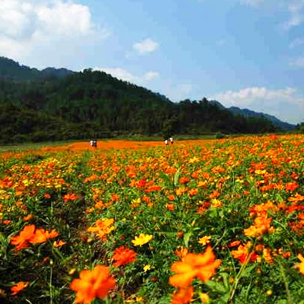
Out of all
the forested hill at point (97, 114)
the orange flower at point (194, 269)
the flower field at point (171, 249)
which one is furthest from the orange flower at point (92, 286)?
the forested hill at point (97, 114)

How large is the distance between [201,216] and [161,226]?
1.40 ft

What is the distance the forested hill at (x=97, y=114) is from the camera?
75.8m

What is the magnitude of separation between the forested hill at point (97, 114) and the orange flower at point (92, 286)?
67818 mm

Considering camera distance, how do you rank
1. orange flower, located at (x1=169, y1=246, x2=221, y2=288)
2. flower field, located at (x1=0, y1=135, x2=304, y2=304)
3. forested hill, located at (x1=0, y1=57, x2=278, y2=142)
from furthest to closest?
1. forested hill, located at (x1=0, y1=57, x2=278, y2=142)
2. flower field, located at (x1=0, y1=135, x2=304, y2=304)
3. orange flower, located at (x1=169, y1=246, x2=221, y2=288)

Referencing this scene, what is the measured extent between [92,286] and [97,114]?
4790 inches

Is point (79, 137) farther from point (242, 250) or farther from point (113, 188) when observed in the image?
point (242, 250)

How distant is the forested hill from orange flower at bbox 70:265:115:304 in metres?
67.8

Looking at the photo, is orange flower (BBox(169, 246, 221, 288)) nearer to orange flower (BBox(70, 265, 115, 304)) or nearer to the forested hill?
orange flower (BBox(70, 265, 115, 304))

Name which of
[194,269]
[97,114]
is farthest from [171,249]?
[97,114]

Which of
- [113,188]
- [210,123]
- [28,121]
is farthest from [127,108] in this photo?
[113,188]

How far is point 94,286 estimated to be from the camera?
4.31ft

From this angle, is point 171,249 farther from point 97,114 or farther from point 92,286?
point 97,114

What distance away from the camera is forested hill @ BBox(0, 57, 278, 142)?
249 ft

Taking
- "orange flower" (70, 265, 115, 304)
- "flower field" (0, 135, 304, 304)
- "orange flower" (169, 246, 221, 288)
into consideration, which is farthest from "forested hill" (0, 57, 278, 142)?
"orange flower" (169, 246, 221, 288)
